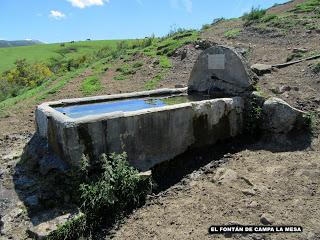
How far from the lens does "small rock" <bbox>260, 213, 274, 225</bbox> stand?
6.21 m

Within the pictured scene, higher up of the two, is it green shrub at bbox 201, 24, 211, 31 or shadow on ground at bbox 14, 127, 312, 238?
green shrub at bbox 201, 24, 211, 31

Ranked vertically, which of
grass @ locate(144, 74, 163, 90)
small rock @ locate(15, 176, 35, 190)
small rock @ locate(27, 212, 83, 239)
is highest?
grass @ locate(144, 74, 163, 90)

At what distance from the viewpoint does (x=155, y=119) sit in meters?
7.82

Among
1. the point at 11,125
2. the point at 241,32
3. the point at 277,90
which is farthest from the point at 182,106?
the point at 241,32

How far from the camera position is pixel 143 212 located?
7.09 metres

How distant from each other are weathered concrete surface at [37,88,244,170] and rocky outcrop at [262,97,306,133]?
0.66m

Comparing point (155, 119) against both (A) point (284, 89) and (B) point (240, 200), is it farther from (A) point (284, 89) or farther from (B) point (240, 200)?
(A) point (284, 89)

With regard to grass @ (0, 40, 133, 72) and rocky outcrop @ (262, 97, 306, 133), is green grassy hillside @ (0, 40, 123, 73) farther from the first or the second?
rocky outcrop @ (262, 97, 306, 133)

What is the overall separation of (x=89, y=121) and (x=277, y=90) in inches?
199

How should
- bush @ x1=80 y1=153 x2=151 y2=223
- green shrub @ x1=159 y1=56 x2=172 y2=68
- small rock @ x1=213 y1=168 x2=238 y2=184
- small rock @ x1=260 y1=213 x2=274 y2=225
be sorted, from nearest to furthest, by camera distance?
small rock @ x1=260 y1=213 x2=274 y2=225 < bush @ x1=80 y1=153 x2=151 y2=223 < small rock @ x1=213 y1=168 x2=238 y2=184 < green shrub @ x1=159 y1=56 x2=172 y2=68

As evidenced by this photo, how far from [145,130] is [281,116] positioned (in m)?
3.03

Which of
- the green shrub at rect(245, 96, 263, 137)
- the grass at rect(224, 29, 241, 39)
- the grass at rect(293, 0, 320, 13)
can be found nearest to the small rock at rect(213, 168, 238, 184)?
the green shrub at rect(245, 96, 263, 137)

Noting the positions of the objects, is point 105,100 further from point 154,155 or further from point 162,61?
point 162,61

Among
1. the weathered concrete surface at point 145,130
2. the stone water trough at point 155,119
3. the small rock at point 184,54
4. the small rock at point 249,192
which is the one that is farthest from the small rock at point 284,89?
the small rock at point 184,54
